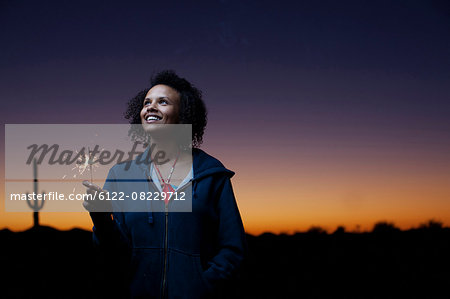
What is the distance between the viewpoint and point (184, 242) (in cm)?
273

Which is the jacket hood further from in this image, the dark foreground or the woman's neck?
the dark foreground

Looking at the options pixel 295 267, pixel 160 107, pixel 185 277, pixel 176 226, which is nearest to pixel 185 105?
pixel 160 107

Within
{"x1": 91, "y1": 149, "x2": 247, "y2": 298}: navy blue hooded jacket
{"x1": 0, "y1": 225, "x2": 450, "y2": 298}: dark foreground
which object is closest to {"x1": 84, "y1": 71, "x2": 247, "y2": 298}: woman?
{"x1": 91, "y1": 149, "x2": 247, "y2": 298}: navy blue hooded jacket

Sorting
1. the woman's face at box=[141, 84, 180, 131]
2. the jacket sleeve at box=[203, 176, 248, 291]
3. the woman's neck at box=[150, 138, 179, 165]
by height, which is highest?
the woman's face at box=[141, 84, 180, 131]

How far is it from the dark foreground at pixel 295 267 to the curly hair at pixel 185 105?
4.25 metres

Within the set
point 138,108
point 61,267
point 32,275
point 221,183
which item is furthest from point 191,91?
point 61,267

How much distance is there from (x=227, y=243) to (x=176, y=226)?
41 cm

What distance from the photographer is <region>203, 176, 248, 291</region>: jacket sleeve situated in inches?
107

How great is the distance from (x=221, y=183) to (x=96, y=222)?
0.99 metres

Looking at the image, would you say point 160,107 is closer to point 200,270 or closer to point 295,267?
point 200,270

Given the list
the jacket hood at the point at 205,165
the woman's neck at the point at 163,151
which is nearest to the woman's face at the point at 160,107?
the woman's neck at the point at 163,151

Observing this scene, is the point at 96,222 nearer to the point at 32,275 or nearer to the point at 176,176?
the point at 176,176

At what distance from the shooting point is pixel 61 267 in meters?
13.5

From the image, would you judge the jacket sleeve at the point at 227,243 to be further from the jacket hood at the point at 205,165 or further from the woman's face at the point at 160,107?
the woman's face at the point at 160,107
